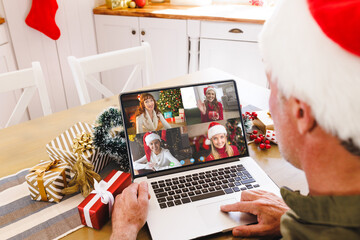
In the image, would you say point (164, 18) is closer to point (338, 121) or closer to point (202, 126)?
point (202, 126)

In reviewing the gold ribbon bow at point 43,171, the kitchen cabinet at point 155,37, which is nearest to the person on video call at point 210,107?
the gold ribbon bow at point 43,171

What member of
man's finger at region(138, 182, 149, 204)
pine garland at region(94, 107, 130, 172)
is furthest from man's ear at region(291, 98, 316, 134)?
pine garland at region(94, 107, 130, 172)

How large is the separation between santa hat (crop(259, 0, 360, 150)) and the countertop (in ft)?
6.44

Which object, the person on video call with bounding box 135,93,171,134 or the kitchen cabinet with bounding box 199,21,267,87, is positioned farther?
the kitchen cabinet with bounding box 199,21,267,87

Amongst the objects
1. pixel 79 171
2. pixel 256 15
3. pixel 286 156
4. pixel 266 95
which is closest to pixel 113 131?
pixel 79 171

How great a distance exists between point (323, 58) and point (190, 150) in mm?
530

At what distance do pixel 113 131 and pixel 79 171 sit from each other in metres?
0.15

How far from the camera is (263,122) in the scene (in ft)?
3.84

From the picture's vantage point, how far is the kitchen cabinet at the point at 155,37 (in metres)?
2.63

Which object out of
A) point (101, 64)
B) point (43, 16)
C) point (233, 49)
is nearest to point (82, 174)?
point (101, 64)

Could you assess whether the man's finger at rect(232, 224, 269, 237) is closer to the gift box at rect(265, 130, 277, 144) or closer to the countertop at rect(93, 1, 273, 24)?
the gift box at rect(265, 130, 277, 144)

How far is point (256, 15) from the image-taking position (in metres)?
2.48

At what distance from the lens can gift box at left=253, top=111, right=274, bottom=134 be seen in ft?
3.77

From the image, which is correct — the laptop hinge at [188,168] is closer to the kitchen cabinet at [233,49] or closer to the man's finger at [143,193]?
the man's finger at [143,193]
